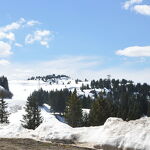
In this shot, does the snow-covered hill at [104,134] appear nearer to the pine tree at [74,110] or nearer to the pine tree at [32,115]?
the pine tree at [32,115]

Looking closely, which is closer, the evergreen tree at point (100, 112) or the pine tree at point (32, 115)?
the evergreen tree at point (100, 112)

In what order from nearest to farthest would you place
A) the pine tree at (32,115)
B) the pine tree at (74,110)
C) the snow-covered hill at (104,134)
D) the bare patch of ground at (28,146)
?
the bare patch of ground at (28,146), the snow-covered hill at (104,134), the pine tree at (32,115), the pine tree at (74,110)

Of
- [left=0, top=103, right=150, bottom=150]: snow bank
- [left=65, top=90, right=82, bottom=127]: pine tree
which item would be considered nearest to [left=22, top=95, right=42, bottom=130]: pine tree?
[left=65, top=90, right=82, bottom=127]: pine tree

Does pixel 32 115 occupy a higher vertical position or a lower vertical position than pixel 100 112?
lower

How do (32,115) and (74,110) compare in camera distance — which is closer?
(32,115)

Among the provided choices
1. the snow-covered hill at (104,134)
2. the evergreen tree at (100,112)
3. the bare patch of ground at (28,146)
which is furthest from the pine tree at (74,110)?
the bare patch of ground at (28,146)

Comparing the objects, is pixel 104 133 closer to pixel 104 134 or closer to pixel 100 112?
pixel 104 134

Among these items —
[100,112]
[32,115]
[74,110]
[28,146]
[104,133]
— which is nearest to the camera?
[28,146]

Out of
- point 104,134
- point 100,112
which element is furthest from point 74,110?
point 104,134

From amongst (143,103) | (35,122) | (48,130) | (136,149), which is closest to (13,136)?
(48,130)

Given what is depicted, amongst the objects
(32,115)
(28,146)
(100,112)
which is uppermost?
(28,146)

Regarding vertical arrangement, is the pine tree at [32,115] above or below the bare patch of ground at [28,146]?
below

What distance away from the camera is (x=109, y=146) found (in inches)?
810

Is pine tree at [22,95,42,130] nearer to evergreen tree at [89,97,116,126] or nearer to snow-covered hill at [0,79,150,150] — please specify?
evergreen tree at [89,97,116,126]
